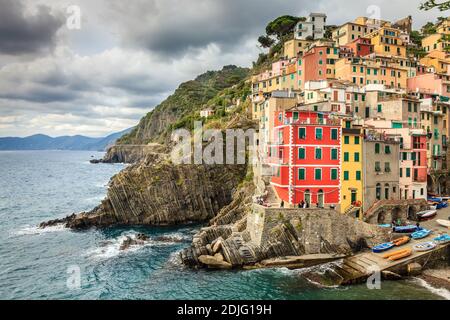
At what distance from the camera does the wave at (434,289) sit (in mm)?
28188

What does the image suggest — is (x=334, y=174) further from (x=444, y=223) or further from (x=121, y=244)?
(x=121, y=244)

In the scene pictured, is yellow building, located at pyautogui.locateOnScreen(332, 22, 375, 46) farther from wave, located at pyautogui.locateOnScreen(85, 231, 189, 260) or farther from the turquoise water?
wave, located at pyautogui.locateOnScreen(85, 231, 189, 260)

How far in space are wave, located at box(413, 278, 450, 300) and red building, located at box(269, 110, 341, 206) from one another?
12.4 meters

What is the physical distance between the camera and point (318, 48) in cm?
6825

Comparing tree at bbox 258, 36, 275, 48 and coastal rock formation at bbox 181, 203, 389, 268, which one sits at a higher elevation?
tree at bbox 258, 36, 275, 48

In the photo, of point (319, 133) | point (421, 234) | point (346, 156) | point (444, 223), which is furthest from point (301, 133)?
point (444, 223)

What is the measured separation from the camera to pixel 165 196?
61.1 meters

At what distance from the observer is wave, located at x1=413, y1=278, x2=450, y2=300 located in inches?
1110

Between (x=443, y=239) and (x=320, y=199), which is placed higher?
(x=320, y=199)

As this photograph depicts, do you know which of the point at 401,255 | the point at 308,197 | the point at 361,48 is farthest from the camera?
the point at 361,48

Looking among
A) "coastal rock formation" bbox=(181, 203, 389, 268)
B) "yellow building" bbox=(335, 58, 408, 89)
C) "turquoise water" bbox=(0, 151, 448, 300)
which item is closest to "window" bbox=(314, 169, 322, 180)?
"coastal rock formation" bbox=(181, 203, 389, 268)

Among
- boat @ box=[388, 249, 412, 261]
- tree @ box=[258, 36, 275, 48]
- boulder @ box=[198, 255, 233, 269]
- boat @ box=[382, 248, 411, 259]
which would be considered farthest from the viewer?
tree @ box=[258, 36, 275, 48]

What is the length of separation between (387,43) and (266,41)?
43.2 m
